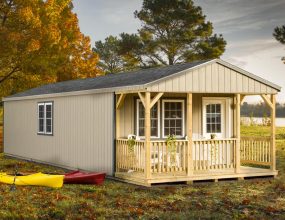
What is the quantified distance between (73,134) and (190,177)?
5.46 m

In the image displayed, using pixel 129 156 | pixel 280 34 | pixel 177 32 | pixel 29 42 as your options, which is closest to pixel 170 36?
pixel 177 32

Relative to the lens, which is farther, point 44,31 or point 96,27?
point 96,27

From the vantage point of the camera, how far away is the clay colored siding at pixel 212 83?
15.9m

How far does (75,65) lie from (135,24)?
33.2ft

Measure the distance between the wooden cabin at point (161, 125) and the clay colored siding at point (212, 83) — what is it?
3cm

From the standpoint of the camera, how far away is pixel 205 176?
16766 mm

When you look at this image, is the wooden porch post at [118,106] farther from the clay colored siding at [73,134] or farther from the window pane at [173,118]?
the window pane at [173,118]

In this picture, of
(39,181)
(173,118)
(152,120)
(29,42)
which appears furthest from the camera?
(29,42)

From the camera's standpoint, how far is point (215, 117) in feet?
64.3

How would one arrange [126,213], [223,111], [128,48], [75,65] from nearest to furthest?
1. [126,213]
2. [223,111]
3. [75,65]
4. [128,48]

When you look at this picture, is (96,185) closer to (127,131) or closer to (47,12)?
(127,131)

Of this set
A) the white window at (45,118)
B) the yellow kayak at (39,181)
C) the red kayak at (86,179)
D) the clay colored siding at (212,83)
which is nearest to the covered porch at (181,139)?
the clay colored siding at (212,83)

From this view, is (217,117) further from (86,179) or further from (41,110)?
(41,110)

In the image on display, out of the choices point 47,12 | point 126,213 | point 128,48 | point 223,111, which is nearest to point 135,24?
point 128,48
